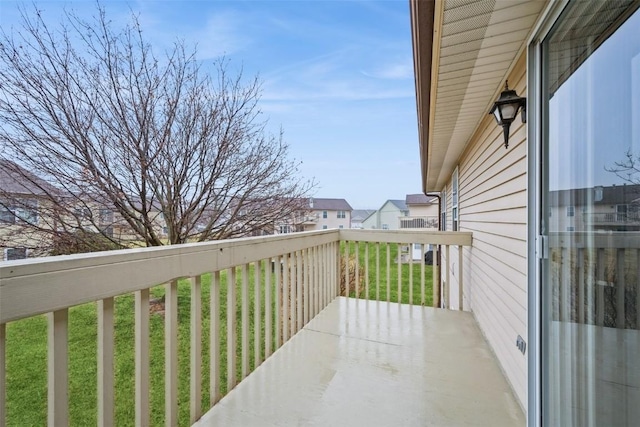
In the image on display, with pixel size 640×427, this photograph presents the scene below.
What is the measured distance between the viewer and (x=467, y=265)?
162 inches

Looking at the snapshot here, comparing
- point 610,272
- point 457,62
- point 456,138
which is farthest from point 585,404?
point 456,138

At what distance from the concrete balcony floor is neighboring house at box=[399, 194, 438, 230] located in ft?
55.1

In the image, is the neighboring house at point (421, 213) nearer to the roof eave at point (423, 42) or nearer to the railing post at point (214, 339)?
the roof eave at point (423, 42)

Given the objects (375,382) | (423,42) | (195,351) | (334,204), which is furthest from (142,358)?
(334,204)

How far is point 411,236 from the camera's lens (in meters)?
3.86

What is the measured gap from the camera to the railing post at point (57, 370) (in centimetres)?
104

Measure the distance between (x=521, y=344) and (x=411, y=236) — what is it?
2017 millimetres

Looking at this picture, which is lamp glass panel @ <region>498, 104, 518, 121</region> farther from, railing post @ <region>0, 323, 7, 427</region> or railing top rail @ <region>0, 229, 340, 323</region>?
railing post @ <region>0, 323, 7, 427</region>

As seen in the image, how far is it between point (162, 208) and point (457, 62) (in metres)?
4.59

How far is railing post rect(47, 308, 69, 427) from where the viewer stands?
3.41 ft

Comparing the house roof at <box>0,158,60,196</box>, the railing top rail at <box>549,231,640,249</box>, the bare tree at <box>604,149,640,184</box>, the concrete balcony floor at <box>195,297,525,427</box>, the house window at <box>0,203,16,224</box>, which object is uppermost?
the house roof at <box>0,158,60,196</box>

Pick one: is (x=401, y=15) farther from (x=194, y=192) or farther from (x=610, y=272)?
(x=610, y=272)

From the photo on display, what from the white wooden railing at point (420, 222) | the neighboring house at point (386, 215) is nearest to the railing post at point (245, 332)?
the white wooden railing at point (420, 222)

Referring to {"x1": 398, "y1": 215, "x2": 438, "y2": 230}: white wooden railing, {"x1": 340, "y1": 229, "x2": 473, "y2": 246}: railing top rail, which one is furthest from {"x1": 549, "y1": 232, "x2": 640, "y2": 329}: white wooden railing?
{"x1": 398, "y1": 215, "x2": 438, "y2": 230}: white wooden railing
